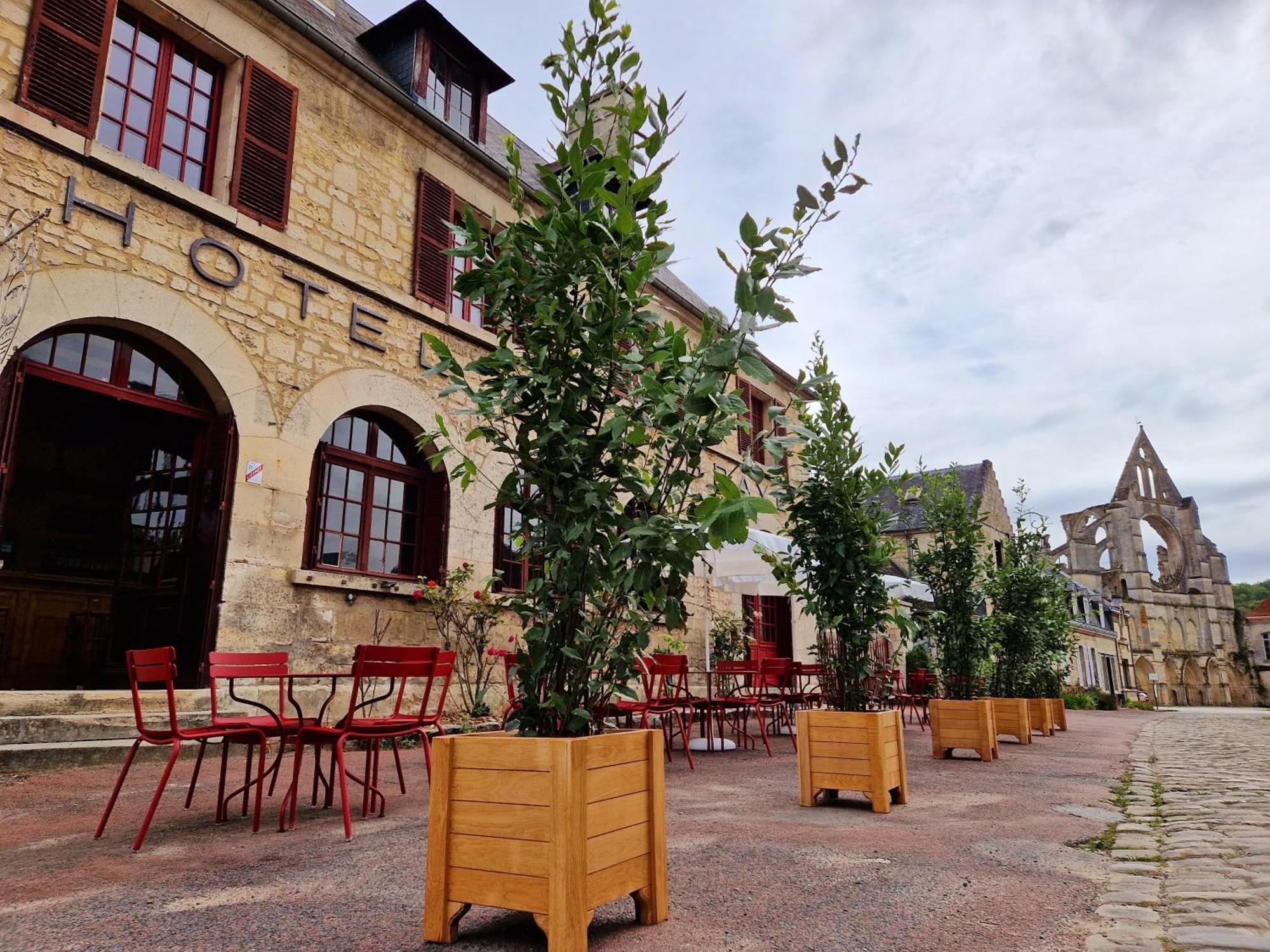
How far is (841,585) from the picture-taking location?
488 centimetres

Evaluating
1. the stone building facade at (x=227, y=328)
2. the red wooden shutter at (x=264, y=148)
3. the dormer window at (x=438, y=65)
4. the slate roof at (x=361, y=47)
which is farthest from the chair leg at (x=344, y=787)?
the dormer window at (x=438, y=65)

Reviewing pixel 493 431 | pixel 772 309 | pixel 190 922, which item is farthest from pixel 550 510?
pixel 190 922

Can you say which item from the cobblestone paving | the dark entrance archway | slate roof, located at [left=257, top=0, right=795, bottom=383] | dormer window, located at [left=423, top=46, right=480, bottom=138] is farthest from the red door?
the dark entrance archway

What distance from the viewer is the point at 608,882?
2166 mm

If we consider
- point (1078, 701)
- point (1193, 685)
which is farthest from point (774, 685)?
point (1193, 685)

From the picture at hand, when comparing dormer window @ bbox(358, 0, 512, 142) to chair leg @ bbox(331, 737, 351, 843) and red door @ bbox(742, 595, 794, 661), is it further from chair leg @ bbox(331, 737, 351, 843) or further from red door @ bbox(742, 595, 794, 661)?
red door @ bbox(742, 595, 794, 661)

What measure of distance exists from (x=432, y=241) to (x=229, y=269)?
7.82 ft

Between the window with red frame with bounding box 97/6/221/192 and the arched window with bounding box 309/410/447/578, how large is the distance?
2577 millimetres

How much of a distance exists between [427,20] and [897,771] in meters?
8.91

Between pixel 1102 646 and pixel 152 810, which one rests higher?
pixel 1102 646

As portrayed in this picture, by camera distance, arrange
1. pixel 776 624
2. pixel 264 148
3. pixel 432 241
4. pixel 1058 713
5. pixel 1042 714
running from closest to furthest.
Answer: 1. pixel 264 148
2. pixel 432 241
3. pixel 1042 714
4. pixel 1058 713
5. pixel 776 624

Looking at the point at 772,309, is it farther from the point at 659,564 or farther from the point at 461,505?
the point at 461,505

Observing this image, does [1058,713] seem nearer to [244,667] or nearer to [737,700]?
[737,700]

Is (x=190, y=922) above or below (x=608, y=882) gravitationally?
below
